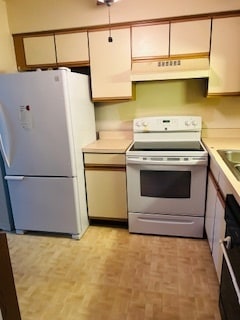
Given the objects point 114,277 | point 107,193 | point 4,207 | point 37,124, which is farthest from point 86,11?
point 114,277

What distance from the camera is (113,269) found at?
194cm

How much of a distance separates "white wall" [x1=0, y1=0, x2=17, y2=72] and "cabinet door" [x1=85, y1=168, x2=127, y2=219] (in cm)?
139

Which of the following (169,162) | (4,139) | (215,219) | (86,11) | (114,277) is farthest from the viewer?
(86,11)

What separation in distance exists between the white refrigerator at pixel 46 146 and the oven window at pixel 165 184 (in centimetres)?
65

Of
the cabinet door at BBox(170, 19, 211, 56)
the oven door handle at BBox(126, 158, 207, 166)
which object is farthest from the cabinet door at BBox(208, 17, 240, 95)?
the oven door handle at BBox(126, 158, 207, 166)

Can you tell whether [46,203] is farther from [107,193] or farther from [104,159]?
[104,159]

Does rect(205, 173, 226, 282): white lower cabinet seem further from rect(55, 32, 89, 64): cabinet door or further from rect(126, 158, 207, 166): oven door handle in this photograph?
rect(55, 32, 89, 64): cabinet door

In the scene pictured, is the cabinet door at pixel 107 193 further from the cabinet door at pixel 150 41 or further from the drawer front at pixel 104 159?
the cabinet door at pixel 150 41

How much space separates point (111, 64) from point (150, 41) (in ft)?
1.43

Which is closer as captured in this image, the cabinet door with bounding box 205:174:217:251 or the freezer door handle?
the cabinet door with bounding box 205:174:217:251

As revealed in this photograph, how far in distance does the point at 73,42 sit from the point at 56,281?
7.32 ft

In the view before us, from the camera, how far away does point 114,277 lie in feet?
6.09

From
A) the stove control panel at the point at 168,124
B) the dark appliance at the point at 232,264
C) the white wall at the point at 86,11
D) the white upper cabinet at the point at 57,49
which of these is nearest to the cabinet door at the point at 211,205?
the dark appliance at the point at 232,264

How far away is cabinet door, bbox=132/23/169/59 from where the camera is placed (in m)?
2.27
